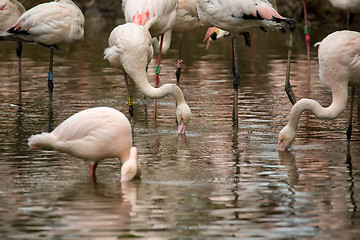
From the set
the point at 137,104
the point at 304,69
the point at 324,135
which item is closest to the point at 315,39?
the point at 304,69

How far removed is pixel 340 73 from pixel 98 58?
30.6 feet

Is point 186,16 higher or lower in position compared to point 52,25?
higher

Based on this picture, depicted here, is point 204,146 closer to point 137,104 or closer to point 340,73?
point 340,73

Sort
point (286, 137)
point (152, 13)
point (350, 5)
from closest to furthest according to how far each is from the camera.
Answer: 1. point (286, 137)
2. point (152, 13)
3. point (350, 5)

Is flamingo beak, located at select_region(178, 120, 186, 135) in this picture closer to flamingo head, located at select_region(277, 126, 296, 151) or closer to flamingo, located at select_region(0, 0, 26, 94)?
flamingo head, located at select_region(277, 126, 296, 151)

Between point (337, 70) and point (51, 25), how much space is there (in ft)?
14.2

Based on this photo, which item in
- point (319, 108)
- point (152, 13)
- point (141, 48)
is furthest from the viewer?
point (152, 13)

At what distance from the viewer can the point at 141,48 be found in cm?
941

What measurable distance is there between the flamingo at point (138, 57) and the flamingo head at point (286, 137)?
1.39 metres

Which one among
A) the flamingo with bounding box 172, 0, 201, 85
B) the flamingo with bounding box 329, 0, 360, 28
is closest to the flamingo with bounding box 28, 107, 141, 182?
the flamingo with bounding box 172, 0, 201, 85

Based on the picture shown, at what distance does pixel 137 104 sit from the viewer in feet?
39.0

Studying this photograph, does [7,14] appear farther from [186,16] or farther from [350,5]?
[350,5]

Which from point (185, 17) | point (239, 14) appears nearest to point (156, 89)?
point (239, 14)

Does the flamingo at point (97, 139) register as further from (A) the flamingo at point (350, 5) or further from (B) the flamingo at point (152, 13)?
(A) the flamingo at point (350, 5)
